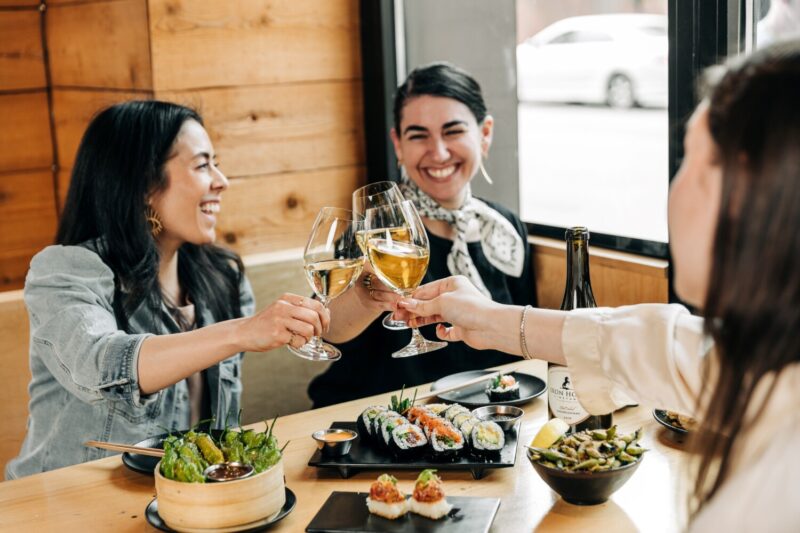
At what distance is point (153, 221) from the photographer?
207cm

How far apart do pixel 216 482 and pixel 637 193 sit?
1581 millimetres

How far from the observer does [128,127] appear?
80.4 inches

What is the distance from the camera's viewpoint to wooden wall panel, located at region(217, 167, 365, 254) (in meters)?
2.92

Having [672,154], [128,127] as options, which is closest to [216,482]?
[128,127]

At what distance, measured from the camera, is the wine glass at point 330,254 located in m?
1.61

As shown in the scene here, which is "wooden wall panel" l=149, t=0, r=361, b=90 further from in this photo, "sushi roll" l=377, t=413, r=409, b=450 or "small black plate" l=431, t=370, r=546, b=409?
"sushi roll" l=377, t=413, r=409, b=450

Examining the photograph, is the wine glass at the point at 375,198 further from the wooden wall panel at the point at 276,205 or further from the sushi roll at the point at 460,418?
the wooden wall panel at the point at 276,205

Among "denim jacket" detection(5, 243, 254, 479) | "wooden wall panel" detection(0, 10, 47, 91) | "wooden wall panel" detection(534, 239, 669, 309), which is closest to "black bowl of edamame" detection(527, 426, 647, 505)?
"denim jacket" detection(5, 243, 254, 479)

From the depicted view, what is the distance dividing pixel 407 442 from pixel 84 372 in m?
0.66

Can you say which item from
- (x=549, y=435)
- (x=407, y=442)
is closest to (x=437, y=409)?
(x=407, y=442)

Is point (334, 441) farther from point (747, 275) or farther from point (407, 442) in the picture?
point (747, 275)

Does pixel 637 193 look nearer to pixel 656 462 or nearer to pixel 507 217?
pixel 507 217

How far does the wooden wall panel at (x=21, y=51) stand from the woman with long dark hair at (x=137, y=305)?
1142 mm

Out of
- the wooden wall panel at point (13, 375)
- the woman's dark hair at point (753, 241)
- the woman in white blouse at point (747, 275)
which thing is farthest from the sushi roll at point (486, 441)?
the wooden wall panel at point (13, 375)
